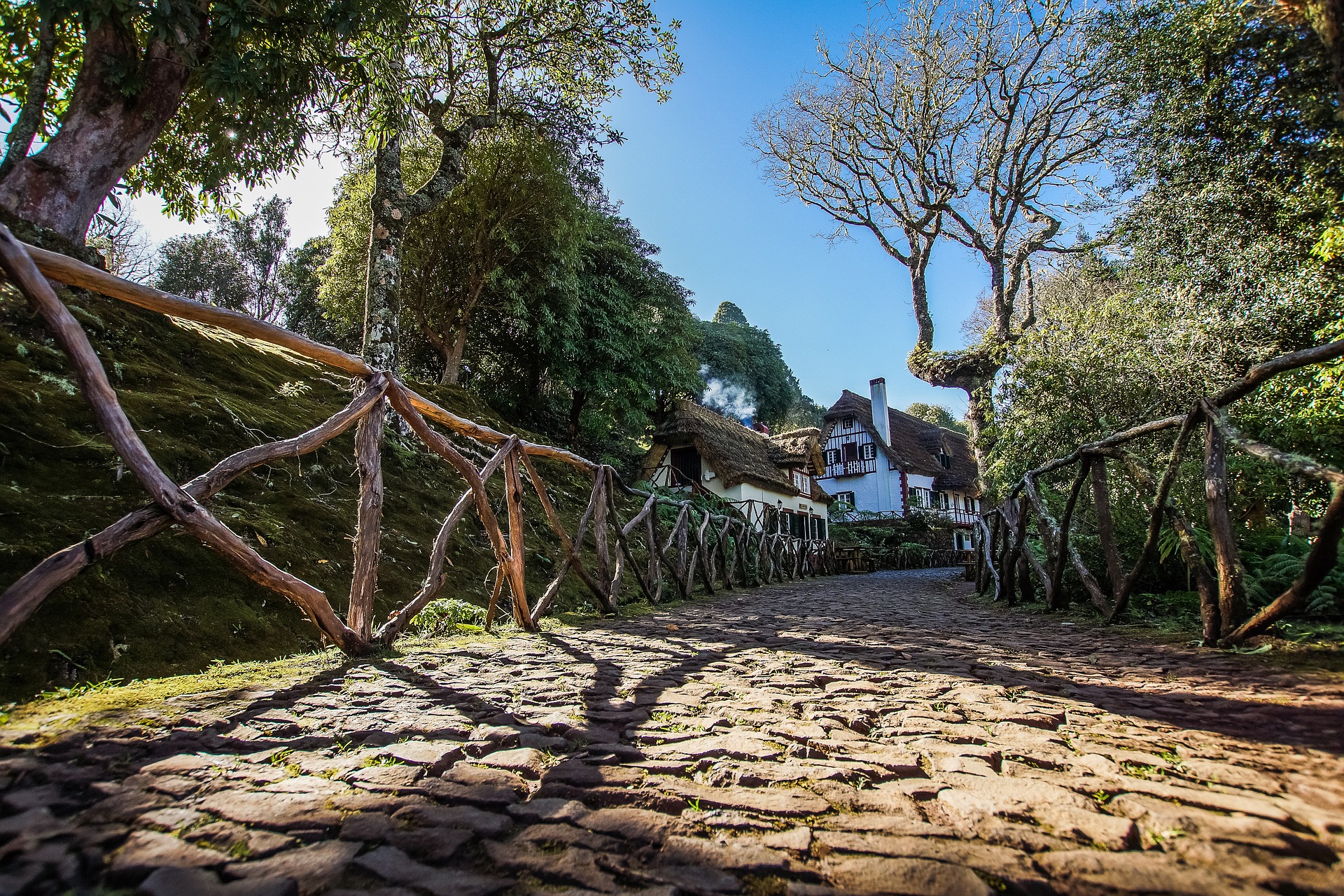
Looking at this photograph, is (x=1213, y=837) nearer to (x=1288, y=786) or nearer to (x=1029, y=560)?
(x=1288, y=786)

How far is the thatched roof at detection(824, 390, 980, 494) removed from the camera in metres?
33.7

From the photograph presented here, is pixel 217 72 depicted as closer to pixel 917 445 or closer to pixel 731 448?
pixel 731 448

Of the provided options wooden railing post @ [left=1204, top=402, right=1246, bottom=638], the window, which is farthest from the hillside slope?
the window

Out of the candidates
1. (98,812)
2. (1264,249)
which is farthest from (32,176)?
(1264,249)

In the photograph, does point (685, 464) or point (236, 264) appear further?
point (236, 264)

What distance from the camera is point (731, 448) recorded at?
2358 centimetres

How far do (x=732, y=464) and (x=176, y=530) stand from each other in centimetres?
1963

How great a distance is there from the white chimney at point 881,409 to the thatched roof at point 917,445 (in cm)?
31

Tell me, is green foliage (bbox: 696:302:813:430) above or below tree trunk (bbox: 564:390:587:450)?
above

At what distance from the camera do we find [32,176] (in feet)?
19.3

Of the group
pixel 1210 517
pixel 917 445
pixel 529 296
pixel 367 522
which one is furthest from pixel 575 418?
pixel 917 445

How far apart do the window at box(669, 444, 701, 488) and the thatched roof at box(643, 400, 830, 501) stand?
454 millimetres

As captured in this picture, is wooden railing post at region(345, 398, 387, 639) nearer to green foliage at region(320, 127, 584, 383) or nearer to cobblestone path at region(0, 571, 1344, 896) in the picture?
cobblestone path at region(0, 571, 1344, 896)

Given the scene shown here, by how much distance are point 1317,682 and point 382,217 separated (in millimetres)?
10532
